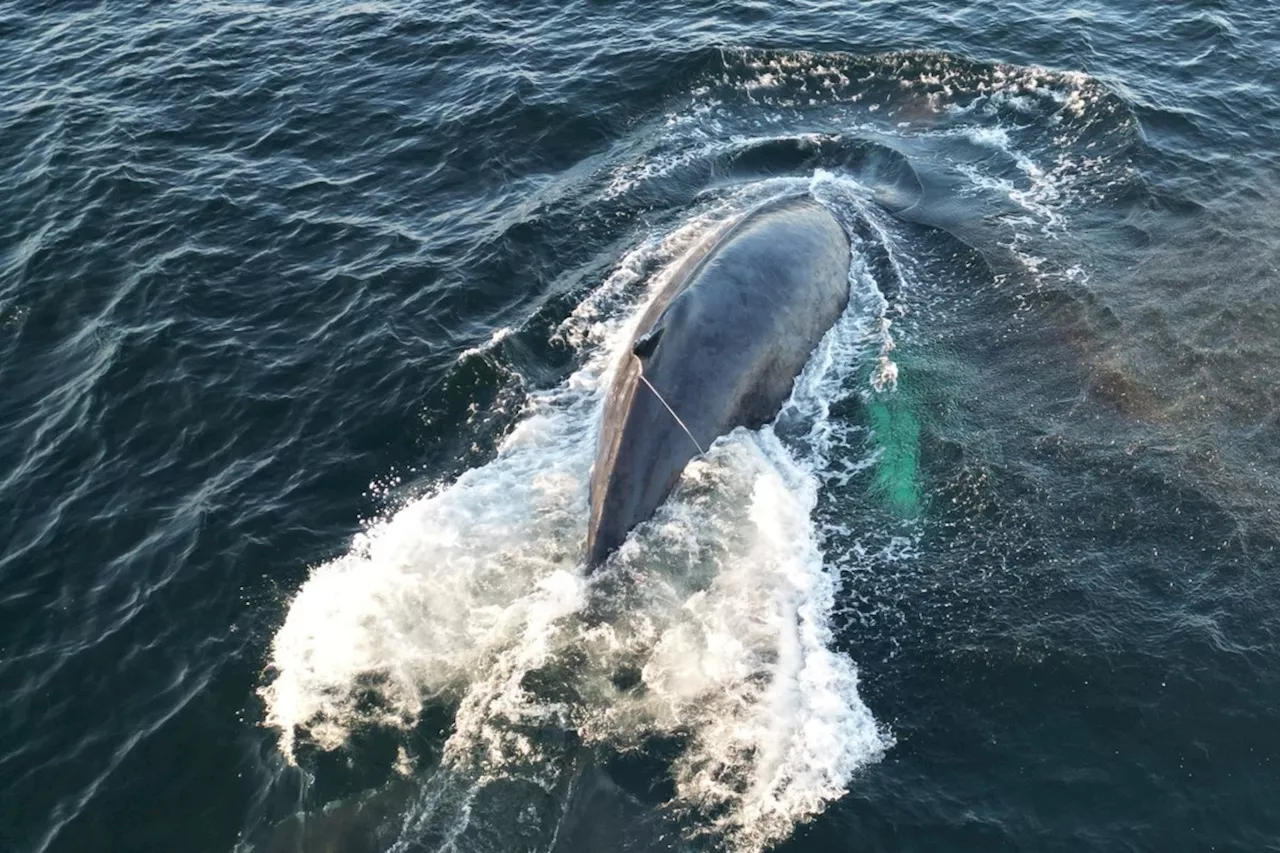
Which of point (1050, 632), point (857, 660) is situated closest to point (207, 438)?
point (857, 660)

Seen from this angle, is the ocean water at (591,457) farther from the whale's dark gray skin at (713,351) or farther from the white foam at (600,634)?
the whale's dark gray skin at (713,351)

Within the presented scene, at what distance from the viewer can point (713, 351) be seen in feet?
67.9

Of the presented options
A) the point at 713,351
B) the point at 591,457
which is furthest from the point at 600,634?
the point at 713,351

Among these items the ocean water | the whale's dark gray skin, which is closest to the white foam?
the ocean water

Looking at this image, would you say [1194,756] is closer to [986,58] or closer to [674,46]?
[986,58]

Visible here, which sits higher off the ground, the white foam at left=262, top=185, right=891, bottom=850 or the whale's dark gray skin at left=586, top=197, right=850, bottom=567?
the whale's dark gray skin at left=586, top=197, right=850, bottom=567

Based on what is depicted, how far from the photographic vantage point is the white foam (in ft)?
49.2

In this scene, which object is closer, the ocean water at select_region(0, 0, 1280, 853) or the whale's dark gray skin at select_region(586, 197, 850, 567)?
the ocean water at select_region(0, 0, 1280, 853)

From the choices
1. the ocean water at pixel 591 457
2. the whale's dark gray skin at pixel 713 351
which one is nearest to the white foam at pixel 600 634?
the ocean water at pixel 591 457

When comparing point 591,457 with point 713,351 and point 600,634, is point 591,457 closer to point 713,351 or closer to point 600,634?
point 713,351

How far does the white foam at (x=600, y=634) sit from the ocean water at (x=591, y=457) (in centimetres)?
8

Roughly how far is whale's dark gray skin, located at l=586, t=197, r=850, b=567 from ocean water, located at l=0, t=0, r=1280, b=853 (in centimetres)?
70

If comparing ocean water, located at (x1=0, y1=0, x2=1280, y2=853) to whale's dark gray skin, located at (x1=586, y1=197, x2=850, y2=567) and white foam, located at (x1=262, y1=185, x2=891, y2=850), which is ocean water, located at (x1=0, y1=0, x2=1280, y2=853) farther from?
whale's dark gray skin, located at (x1=586, y1=197, x2=850, y2=567)

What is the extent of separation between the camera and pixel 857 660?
54.2ft
